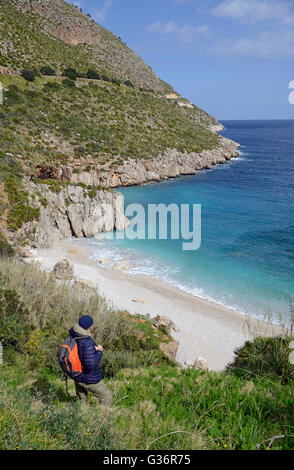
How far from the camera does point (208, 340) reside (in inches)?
450

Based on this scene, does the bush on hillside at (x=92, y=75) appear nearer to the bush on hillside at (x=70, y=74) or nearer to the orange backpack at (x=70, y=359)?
the bush on hillside at (x=70, y=74)

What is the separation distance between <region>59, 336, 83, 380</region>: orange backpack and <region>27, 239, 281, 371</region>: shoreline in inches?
231

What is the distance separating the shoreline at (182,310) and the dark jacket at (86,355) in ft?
18.5

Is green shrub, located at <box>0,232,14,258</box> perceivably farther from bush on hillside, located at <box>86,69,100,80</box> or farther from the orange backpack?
bush on hillside, located at <box>86,69,100,80</box>

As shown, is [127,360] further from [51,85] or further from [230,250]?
[51,85]

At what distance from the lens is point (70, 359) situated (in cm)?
417

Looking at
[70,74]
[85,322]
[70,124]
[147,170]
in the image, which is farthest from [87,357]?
[70,74]

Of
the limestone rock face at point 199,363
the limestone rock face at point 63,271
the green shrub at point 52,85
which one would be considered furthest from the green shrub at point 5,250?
the green shrub at point 52,85

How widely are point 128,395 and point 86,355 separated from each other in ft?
4.82

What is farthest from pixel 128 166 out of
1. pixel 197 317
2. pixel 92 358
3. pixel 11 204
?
pixel 92 358

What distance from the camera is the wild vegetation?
353cm

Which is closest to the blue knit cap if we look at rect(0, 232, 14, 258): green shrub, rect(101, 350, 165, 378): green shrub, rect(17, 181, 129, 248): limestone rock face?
rect(101, 350, 165, 378): green shrub

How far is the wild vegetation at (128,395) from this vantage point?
3529mm

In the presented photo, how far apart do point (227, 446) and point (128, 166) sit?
38.0m
